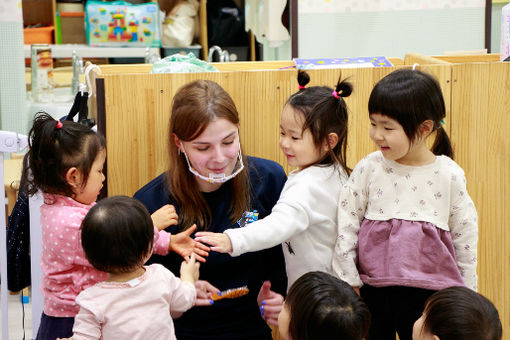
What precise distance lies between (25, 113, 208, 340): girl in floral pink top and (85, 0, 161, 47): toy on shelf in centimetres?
326

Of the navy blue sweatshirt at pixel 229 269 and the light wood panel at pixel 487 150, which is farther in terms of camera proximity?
the light wood panel at pixel 487 150

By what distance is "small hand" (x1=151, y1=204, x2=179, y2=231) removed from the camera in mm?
1820

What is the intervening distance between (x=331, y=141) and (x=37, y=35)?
3848 mm

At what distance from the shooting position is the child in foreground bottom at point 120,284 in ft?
4.99

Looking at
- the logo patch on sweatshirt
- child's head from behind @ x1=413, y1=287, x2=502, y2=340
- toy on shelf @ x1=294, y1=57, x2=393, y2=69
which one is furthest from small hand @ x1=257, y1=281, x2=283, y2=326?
toy on shelf @ x1=294, y1=57, x2=393, y2=69

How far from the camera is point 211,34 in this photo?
5492mm

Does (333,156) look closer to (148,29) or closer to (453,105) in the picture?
(453,105)

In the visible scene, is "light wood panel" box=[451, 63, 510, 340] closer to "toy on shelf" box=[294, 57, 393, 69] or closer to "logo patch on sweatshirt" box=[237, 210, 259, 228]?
"toy on shelf" box=[294, 57, 393, 69]

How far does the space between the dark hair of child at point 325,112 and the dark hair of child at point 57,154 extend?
56 centimetres

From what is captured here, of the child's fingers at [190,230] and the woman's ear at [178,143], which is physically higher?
the woman's ear at [178,143]

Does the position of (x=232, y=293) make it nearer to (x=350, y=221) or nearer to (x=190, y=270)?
(x=190, y=270)

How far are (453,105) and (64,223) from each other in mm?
1206

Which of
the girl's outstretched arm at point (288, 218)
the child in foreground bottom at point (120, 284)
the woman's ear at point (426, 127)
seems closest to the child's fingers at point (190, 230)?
the girl's outstretched arm at point (288, 218)

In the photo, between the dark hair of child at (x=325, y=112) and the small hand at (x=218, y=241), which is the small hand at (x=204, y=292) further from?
the dark hair of child at (x=325, y=112)
